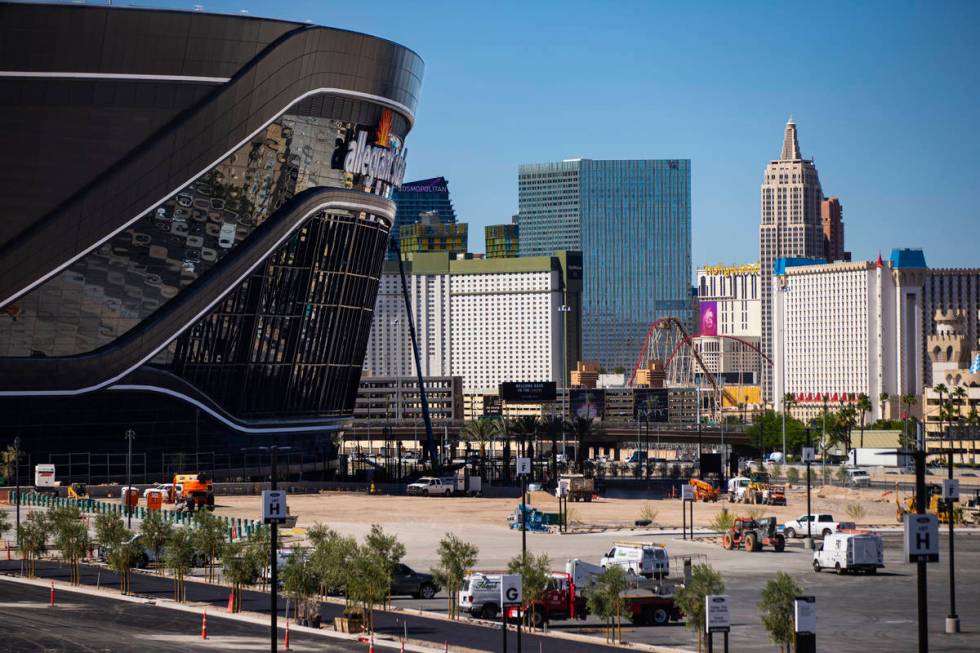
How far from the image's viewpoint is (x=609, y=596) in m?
51.7

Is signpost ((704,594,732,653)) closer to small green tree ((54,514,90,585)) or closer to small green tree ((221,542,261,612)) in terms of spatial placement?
small green tree ((221,542,261,612))

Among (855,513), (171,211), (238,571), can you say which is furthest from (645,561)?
(171,211)

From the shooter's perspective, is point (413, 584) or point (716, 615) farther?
point (413, 584)

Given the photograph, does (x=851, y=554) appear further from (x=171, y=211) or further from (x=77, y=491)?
(x=171, y=211)

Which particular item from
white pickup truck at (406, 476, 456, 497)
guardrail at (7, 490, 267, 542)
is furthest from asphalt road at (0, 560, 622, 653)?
white pickup truck at (406, 476, 456, 497)

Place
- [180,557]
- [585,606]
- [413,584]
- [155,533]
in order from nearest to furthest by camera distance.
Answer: [585,606]
[180,557]
[413,584]
[155,533]

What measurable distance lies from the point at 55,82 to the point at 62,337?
1783 cm

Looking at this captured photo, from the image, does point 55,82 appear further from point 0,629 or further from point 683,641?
point 683,641

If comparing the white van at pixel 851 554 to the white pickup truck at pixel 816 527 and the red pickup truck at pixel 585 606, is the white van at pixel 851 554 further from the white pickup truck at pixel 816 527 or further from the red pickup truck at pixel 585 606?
the white pickup truck at pixel 816 527

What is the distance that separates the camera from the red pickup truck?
54.7 m

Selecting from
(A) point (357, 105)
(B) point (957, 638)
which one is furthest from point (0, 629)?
(A) point (357, 105)

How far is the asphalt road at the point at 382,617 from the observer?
49.4 m

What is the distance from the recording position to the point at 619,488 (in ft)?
477

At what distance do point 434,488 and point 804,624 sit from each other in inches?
3246
